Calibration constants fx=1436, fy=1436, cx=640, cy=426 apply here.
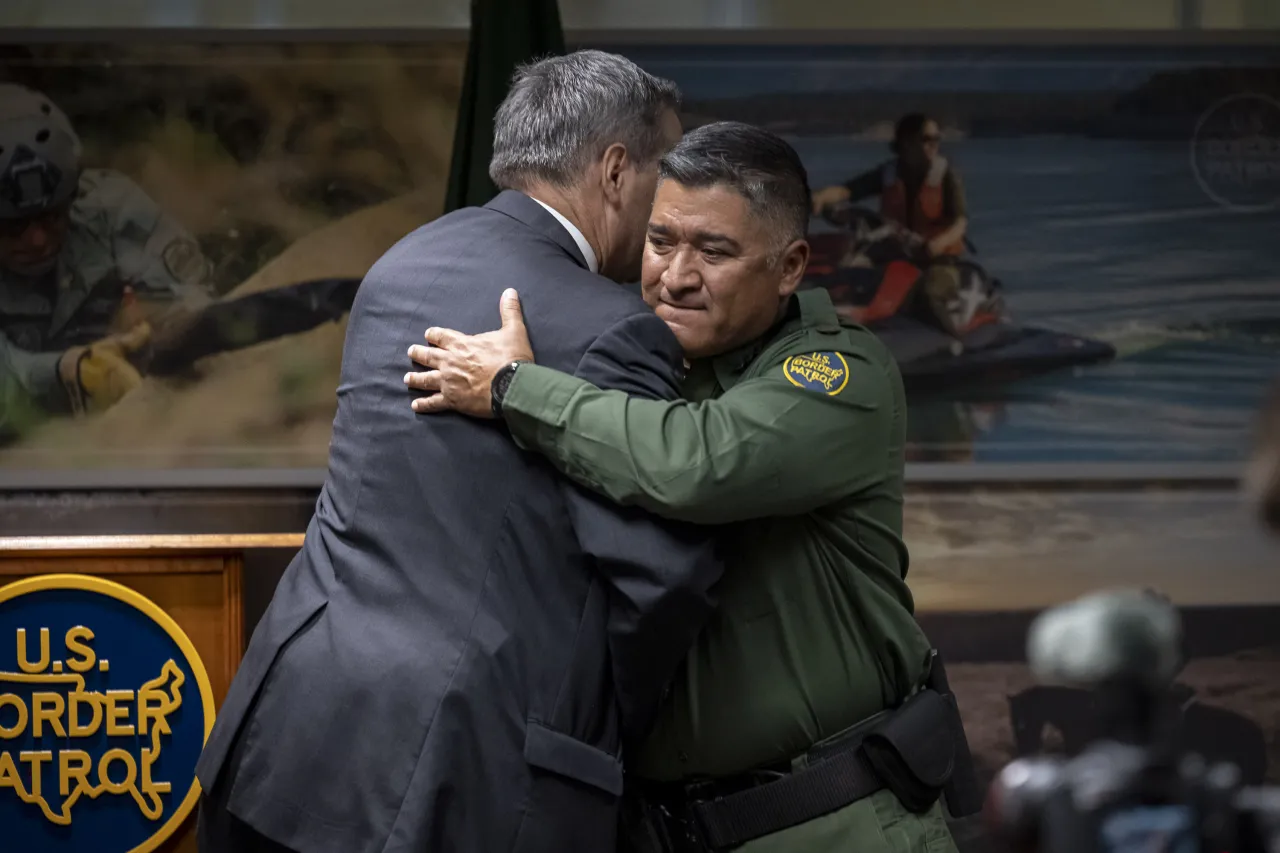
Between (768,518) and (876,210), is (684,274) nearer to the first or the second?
(768,518)

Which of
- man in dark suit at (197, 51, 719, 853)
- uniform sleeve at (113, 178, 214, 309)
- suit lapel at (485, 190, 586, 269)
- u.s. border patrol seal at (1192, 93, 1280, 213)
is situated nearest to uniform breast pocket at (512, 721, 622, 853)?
man in dark suit at (197, 51, 719, 853)

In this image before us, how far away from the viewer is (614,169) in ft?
6.52

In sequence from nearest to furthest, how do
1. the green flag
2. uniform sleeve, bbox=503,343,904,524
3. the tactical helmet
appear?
1. uniform sleeve, bbox=503,343,904,524
2. the green flag
3. the tactical helmet

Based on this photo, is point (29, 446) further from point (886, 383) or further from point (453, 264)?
point (886, 383)

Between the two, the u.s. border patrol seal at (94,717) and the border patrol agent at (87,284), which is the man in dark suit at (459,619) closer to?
the u.s. border patrol seal at (94,717)

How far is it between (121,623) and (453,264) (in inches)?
66.2

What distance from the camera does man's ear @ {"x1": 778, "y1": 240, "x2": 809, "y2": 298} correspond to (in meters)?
1.96

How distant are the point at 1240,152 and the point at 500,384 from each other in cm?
347

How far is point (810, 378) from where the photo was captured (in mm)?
1838

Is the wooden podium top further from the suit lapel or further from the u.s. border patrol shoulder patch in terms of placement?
the u.s. border patrol shoulder patch

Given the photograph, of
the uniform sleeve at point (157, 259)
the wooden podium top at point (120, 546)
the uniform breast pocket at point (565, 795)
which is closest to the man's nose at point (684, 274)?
the uniform breast pocket at point (565, 795)

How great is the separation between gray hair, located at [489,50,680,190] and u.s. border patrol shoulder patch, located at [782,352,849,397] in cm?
38

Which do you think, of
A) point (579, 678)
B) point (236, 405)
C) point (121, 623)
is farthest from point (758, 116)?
point (579, 678)

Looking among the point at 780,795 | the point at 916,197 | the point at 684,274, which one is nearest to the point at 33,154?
the point at 916,197
